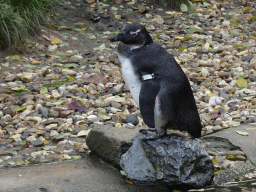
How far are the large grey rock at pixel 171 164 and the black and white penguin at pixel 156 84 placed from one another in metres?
0.10

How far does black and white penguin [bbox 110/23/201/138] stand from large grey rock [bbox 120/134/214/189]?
0.10 m

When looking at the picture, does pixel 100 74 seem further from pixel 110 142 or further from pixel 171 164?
pixel 171 164

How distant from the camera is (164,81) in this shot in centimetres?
252

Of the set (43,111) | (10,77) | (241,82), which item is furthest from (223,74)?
(10,77)

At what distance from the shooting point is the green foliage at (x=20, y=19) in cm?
511

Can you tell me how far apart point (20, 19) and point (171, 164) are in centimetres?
353

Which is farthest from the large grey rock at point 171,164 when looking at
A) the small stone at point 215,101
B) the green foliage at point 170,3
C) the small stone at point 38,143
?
the green foliage at point 170,3

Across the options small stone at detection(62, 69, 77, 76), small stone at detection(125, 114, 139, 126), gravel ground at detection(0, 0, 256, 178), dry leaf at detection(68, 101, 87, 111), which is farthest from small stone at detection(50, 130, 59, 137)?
small stone at detection(62, 69, 77, 76)

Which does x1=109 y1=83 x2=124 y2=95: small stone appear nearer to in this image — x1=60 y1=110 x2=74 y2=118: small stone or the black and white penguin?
x1=60 y1=110 x2=74 y2=118: small stone

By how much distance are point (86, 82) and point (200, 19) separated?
2.95 metres

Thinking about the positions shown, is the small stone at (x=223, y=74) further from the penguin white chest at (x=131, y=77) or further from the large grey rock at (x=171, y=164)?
the penguin white chest at (x=131, y=77)

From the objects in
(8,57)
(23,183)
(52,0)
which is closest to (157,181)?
(23,183)

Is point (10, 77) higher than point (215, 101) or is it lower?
higher

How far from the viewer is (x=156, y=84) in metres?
2.51
